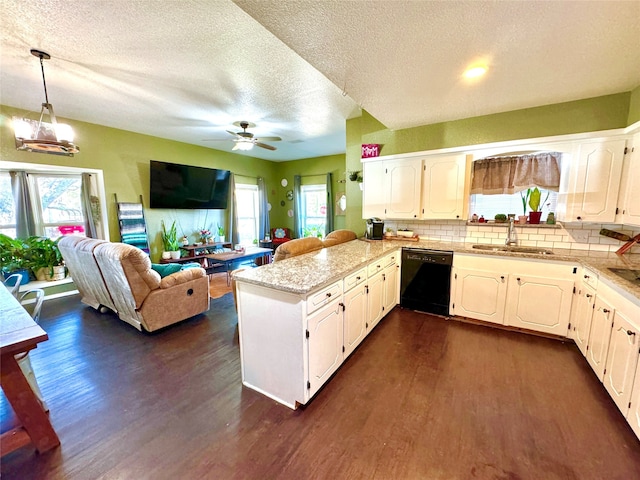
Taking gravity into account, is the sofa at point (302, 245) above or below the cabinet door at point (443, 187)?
below

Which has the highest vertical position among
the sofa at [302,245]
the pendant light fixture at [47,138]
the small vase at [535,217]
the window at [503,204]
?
the pendant light fixture at [47,138]

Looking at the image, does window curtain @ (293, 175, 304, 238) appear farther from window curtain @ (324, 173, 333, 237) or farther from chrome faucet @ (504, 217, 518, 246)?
chrome faucet @ (504, 217, 518, 246)

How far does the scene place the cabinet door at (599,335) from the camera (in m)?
1.84

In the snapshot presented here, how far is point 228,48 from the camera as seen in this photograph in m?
2.14

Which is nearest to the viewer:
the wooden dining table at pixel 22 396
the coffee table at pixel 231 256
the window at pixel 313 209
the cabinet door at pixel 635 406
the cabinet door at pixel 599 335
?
the wooden dining table at pixel 22 396

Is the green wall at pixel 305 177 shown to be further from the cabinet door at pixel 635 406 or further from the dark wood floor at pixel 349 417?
the cabinet door at pixel 635 406

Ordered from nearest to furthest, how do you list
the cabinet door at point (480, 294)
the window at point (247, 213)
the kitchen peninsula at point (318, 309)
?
the kitchen peninsula at point (318, 309) → the cabinet door at point (480, 294) → the window at point (247, 213)

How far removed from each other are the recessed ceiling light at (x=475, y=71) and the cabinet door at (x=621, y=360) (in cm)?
197

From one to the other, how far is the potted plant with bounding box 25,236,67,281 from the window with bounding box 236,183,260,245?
3327 mm

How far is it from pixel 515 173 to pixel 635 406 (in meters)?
2.44

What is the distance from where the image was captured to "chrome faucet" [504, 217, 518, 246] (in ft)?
9.77

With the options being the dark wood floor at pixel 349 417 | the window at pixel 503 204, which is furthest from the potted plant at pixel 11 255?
the window at pixel 503 204

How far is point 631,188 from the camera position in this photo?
2273 millimetres

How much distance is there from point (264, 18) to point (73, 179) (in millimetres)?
4717
